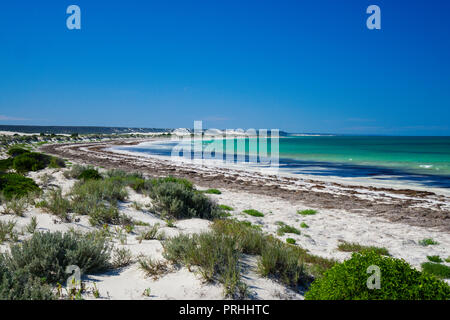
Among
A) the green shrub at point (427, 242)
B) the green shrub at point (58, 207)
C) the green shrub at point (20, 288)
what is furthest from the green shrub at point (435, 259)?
the green shrub at point (58, 207)

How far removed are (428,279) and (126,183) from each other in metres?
10.5

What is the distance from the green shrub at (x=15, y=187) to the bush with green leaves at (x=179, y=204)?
391 cm

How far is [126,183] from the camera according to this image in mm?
11422

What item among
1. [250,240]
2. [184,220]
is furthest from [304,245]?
[184,220]

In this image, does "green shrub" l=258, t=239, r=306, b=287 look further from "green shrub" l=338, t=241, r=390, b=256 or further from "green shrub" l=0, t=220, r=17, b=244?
"green shrub" l=0, t=220, r=17, b=244

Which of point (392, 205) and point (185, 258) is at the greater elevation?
point (185, 258)

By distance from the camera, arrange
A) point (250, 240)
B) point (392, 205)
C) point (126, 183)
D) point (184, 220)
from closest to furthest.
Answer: point (250, 240)
point (184, 220)
point (126, 183)
point (392, 205)

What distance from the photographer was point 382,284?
9.73 ft

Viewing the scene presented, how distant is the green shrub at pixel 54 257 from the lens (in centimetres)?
399

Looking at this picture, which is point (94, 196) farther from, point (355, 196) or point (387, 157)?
point (387, 157)

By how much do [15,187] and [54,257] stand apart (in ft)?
21.0

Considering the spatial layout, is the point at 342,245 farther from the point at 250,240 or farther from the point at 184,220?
the point at 184,220

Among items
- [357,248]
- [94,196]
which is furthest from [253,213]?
[94,196]
